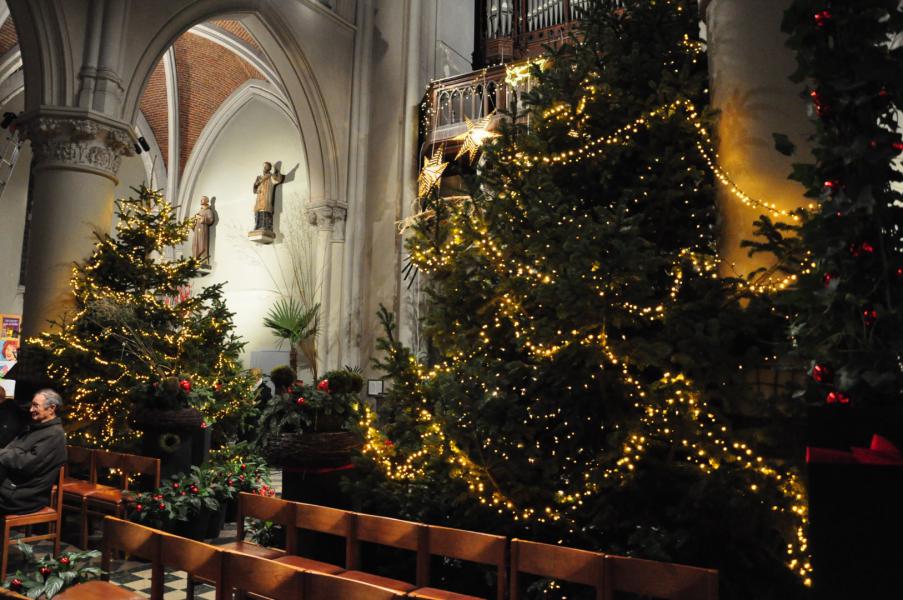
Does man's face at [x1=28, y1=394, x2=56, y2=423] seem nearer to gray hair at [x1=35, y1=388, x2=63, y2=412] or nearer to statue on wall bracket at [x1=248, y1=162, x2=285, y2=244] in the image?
gray hair at [x1=35, y1=388, x2=63, y2=412]

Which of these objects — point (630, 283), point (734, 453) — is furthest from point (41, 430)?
point (734, 453)

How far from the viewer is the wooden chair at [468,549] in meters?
2.87

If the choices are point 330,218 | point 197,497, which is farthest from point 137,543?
point 330,218

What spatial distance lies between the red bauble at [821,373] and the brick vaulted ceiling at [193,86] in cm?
1337

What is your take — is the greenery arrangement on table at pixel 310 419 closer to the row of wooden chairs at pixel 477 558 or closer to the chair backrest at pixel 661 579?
the row of wooden chairs at pixel 477 558

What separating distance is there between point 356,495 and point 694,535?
190 centimetres

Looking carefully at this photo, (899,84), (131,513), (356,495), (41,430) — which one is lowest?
(131,513)

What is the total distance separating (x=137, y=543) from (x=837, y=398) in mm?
2883

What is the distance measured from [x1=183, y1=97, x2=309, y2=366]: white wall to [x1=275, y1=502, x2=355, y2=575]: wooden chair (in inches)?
398

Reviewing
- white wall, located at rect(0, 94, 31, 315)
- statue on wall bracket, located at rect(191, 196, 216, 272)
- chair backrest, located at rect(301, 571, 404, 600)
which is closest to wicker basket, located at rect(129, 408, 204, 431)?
chair backrest, located at rect(301, 571, 404, 600)

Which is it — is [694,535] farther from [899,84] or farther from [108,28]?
[108,28]

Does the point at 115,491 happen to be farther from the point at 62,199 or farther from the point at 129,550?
the point at 62,199

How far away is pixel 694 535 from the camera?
2984 millimetres

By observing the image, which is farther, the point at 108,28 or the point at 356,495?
the point at 108,28
